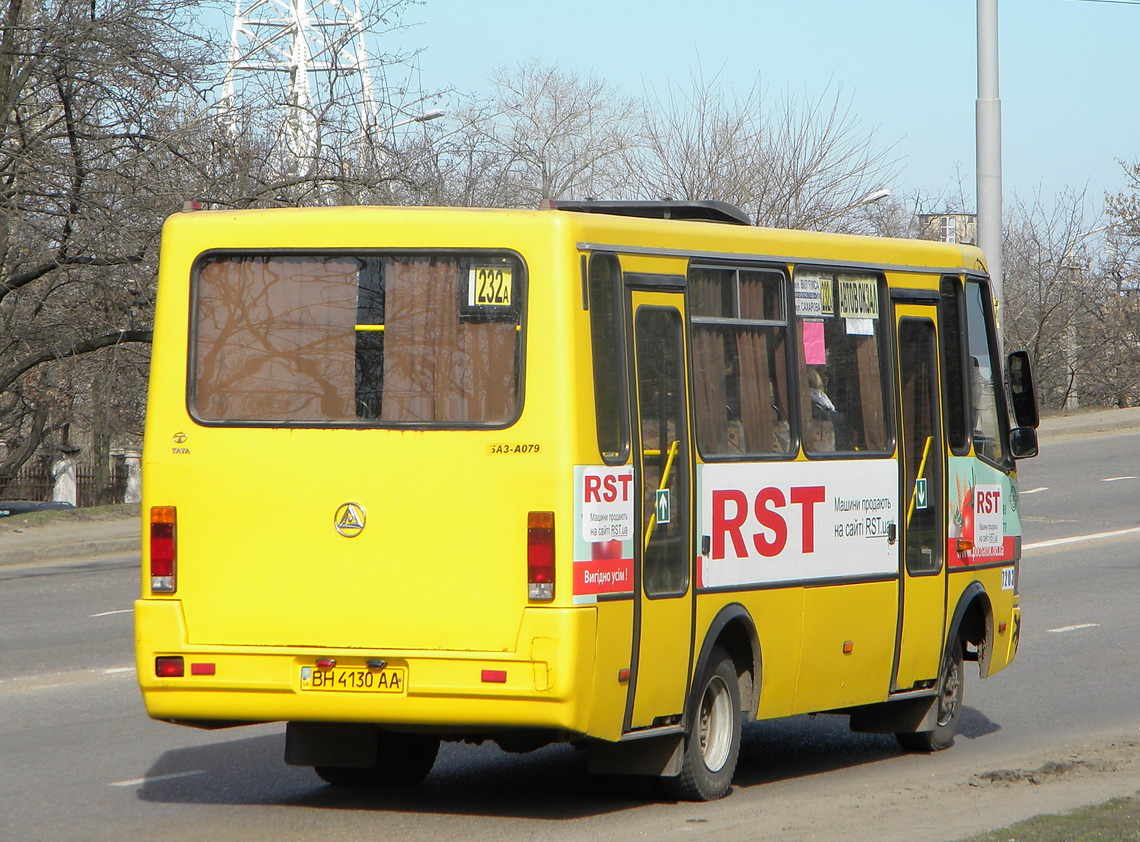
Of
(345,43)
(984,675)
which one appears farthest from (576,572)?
(345,43)

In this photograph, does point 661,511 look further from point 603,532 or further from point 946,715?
point 946,715

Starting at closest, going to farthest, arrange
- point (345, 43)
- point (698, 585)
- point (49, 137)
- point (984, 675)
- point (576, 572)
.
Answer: point (576, 572) → point (698, 585) → point (984, 675) → point (49, 137) → point (345, 43)

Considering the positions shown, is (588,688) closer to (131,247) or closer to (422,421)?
(422,421)

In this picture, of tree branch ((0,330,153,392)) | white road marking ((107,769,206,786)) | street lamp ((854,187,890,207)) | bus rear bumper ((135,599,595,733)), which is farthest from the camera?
street lamp ((854,187,890,207))

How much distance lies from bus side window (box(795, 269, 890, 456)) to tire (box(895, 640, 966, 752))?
1.62m

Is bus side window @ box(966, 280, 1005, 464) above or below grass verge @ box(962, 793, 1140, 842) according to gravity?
above

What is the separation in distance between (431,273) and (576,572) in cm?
145

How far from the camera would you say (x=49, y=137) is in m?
21.8

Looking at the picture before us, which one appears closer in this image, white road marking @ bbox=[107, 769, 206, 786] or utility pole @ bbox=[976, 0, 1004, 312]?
white road marking @ bbox=[107, 769, 206, 786]

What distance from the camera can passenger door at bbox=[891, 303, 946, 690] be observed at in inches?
365

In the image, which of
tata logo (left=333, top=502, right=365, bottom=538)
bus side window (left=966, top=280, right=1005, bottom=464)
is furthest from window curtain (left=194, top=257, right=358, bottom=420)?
bus side window (left=966, top=280, right=1005, bottom=464)

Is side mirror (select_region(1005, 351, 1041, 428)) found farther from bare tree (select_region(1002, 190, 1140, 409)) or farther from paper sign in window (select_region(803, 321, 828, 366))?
bare tree (select_region(1002, 190, 1140, 409))

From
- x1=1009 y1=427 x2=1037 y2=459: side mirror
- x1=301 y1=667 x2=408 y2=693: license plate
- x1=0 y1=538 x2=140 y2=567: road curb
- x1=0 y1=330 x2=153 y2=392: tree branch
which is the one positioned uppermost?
x1=0 y1=330 x2=153 y2=392: tree branch

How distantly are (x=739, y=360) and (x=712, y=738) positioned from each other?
1.80 metres
